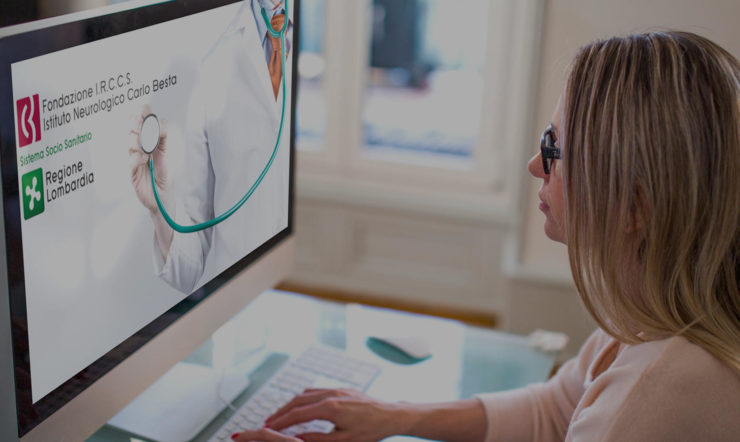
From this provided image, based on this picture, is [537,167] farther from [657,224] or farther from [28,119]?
[28,119]

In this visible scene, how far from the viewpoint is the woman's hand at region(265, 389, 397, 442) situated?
121 cm

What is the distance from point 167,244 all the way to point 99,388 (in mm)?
192

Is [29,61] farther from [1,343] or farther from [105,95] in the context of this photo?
[1,343]

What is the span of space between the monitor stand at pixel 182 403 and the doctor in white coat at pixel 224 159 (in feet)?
0.64

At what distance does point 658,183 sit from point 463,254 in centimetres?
216

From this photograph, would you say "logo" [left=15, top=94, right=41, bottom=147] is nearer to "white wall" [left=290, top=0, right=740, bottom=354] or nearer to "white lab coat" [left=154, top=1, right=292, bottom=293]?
"white lab coat" [left=154, top=1, right=292, bottom=293]

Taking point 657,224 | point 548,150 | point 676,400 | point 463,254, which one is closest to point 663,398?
point 676,400

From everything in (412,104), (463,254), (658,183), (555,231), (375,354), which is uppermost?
(658,183)

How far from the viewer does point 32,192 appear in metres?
0.86

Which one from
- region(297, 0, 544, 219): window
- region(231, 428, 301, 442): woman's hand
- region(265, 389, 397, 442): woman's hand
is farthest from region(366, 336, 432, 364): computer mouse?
region(297, 0, 544, 219): window

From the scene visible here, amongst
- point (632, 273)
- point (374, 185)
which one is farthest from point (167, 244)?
point (374, 185)

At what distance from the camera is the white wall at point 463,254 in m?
2.50

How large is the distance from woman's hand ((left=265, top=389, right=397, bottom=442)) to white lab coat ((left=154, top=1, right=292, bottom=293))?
0.22m

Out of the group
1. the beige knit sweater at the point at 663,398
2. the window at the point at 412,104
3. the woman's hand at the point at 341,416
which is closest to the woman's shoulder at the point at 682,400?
the beige knit sweater at the point at 663,398
